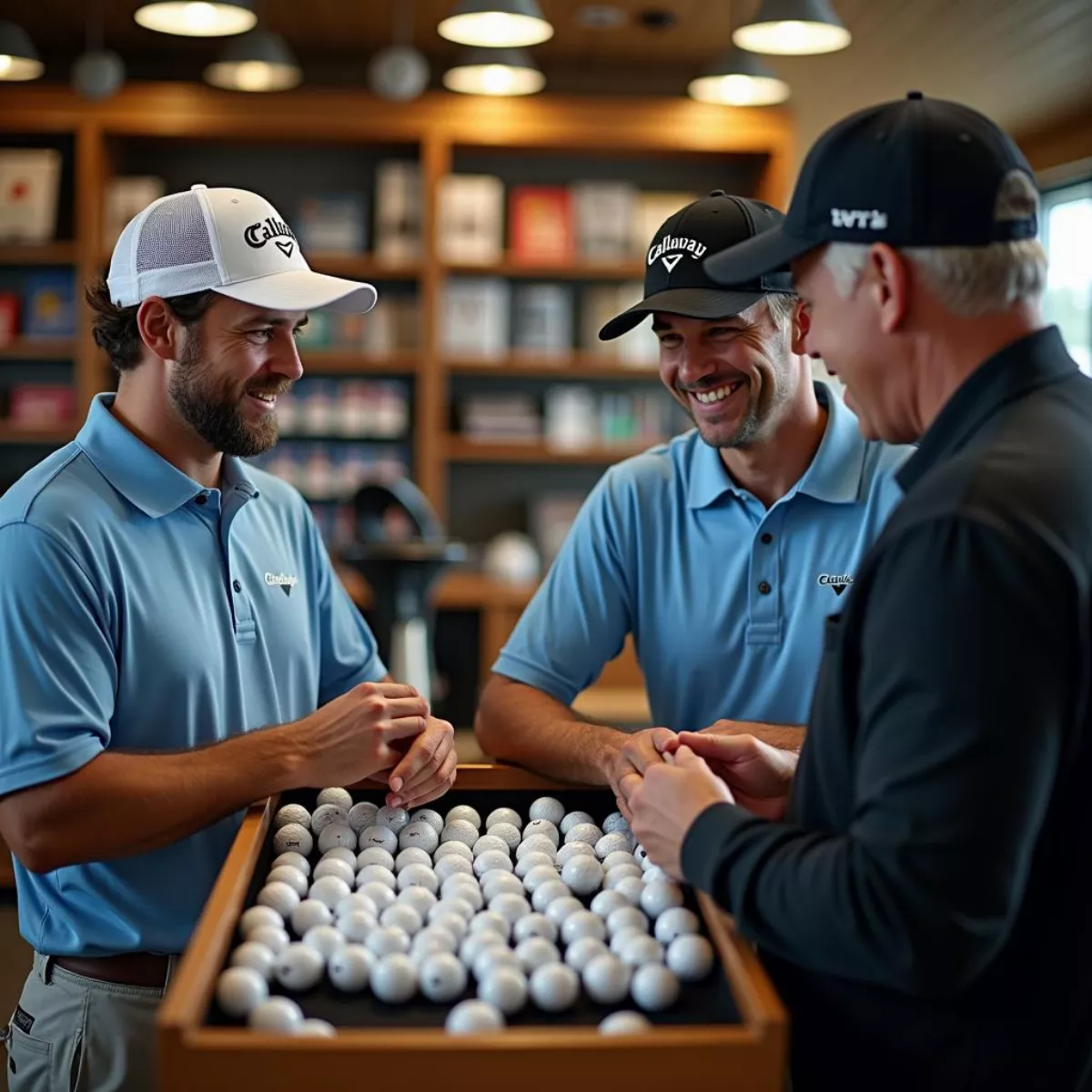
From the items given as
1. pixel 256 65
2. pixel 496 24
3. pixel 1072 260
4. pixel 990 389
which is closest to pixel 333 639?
pixel 990 389

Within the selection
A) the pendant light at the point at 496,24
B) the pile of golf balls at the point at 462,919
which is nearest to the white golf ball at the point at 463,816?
the pile of golf balls at the point at 462,919

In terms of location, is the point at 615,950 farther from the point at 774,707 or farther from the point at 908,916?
the point at 774,707

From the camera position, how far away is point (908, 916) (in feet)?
3.69

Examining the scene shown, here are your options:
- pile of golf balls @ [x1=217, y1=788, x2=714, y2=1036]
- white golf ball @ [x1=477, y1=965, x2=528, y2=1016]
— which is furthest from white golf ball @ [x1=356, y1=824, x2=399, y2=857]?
white golf ball @ [x1=477, y1=965, x2=528, y2=1016]

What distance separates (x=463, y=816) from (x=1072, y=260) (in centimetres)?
721

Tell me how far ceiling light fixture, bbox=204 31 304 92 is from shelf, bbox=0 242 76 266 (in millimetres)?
1373

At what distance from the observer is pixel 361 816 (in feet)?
5.89

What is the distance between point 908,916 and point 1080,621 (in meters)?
0.29

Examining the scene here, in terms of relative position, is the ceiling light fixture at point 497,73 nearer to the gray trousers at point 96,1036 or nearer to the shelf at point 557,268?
the shelf at point 557,268

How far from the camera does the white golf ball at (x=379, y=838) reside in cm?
173

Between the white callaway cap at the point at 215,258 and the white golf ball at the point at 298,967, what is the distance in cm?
96

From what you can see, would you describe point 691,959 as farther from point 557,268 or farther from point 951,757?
point 557,268

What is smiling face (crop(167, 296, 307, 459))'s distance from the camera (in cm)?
199

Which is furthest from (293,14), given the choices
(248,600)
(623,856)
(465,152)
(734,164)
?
(623,856)
